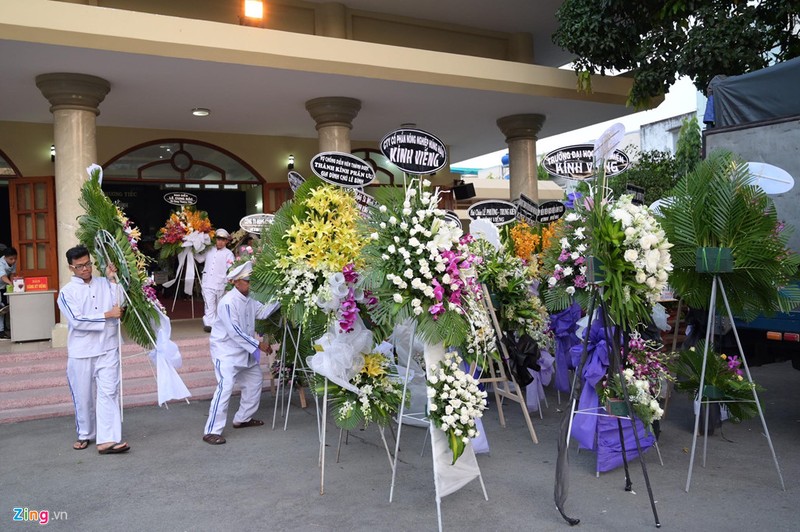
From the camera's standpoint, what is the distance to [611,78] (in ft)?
39.1

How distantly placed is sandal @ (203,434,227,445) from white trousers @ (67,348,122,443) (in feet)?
2.42

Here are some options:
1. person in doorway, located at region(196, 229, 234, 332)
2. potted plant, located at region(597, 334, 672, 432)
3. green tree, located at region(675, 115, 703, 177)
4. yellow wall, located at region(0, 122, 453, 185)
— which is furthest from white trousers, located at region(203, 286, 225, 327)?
green tree, located at region(675, 115, 703, 177)

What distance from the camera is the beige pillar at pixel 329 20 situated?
37.6 feet

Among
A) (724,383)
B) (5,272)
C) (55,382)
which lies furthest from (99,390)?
(5,272)

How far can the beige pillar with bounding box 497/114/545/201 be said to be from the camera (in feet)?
42.5

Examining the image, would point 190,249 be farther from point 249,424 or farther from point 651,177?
point 651,177

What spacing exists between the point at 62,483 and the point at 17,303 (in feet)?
19.1

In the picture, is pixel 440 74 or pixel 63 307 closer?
pixel 63 307

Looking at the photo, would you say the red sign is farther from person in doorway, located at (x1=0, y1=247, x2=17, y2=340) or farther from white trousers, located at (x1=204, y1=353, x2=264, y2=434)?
white trousers, located at (x1=204, y1=353, x2=264, y2=434)

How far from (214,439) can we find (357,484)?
176 cm

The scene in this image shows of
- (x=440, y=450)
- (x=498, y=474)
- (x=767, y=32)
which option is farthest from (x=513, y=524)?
(x=767, y=32)

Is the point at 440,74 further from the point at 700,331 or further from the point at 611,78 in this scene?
the point at 700,331

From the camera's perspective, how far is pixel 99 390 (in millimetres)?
5578

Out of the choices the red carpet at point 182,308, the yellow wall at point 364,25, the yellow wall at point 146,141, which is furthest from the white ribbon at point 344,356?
the yellow wall at point 146,141
